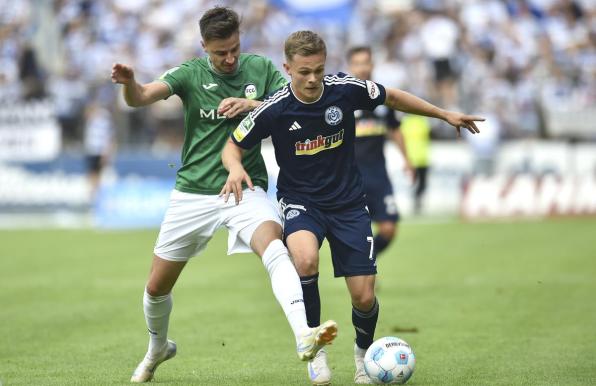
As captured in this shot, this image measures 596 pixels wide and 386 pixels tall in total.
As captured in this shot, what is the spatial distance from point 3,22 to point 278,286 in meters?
25.4

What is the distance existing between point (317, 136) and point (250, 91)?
64 centimetres

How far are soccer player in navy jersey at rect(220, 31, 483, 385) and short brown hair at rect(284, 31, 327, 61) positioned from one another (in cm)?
1

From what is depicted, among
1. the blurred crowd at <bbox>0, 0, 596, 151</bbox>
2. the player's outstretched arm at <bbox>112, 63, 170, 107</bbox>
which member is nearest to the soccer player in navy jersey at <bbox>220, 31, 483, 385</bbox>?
the player's outstretched arm at <bbox>112, 63, 170, 107</bbox>

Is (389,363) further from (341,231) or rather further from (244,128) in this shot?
(244,128)

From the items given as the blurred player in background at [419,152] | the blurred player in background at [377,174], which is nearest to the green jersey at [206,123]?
the blurred player in background at [377,174]

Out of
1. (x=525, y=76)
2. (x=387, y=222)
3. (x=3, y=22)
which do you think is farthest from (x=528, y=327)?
(x=3, y=22)

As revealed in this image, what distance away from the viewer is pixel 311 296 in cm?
670

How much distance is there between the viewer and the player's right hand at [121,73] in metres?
6.34

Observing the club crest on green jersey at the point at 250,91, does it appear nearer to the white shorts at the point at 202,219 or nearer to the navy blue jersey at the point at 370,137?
the white shorts at the point at 202,219

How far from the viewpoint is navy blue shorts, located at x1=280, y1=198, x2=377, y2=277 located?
6691 millimetres

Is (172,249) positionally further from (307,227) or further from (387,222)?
(387,222)

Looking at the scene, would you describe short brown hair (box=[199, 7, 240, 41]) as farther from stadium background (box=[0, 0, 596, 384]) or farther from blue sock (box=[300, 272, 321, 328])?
stadium background (box=[0, 0, 596, 384])

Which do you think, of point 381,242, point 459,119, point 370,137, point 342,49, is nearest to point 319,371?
point 459,119

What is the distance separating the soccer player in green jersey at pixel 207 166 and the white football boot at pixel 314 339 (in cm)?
77
